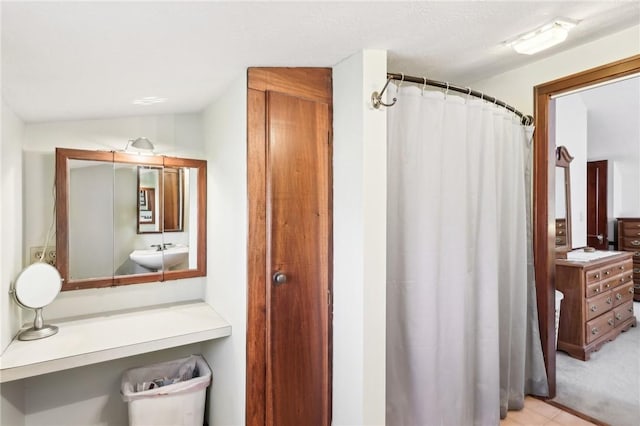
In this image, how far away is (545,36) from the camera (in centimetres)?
148

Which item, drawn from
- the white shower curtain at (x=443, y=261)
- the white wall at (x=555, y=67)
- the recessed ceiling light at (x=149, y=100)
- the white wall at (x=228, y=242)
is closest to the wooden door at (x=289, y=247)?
the white wall at (x=228, y=242)

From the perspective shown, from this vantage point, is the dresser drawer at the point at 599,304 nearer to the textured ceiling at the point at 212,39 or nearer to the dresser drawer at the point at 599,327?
the dresser drawer at the point at 599,327

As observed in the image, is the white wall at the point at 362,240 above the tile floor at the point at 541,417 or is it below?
above

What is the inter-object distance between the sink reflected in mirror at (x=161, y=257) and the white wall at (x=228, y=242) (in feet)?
0.57

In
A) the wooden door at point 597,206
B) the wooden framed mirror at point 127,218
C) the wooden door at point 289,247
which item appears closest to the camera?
the wooden door at point 289,247

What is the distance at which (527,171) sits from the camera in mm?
2209

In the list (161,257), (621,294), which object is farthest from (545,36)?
(621,294)

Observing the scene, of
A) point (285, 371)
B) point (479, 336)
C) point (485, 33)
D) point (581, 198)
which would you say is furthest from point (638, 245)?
point (285, 371)

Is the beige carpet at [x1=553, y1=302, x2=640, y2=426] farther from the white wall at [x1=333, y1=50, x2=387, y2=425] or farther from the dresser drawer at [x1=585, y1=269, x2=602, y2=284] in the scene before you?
the white wall at [x1=333, y1=50, x2=387, y2=425]

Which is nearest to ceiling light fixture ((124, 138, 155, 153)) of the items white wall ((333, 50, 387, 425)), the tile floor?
white wall ((333, 50, 387, 425))

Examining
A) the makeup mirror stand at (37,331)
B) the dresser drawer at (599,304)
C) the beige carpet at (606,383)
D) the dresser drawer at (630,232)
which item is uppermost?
the dresser drawer at (630,232)

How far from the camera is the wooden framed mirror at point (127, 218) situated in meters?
1.90

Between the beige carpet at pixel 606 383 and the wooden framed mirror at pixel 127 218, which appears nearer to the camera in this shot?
the wooden framed mirror at pixel 127 218

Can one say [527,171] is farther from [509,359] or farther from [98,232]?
[98,232]
